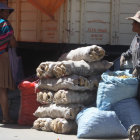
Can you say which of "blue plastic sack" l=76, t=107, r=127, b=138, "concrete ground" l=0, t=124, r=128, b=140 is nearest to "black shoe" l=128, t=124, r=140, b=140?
"blue plastic sack" l=76, t=107, r=127, b=138

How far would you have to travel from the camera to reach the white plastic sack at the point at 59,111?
5.84m

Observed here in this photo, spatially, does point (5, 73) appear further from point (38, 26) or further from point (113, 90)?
point (113, 90)

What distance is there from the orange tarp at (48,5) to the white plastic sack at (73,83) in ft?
5.12

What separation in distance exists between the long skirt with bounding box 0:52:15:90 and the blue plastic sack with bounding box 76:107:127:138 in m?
1.67

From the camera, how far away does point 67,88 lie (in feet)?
19.6

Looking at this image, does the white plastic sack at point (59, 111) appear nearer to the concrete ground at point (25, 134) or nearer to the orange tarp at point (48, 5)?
the concrete ground at point (25, 134)

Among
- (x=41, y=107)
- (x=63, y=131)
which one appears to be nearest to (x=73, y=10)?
(x=41, y=107)

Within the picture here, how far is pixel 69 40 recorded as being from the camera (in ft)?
24.1

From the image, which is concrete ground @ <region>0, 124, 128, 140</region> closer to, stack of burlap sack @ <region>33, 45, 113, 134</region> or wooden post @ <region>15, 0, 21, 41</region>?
stack of burlap sack @ <region>33, 45, 113, 134</region>

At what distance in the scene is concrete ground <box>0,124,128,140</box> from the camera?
558 cm

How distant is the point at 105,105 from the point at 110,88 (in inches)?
9.6

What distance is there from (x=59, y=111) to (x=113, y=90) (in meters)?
0.83

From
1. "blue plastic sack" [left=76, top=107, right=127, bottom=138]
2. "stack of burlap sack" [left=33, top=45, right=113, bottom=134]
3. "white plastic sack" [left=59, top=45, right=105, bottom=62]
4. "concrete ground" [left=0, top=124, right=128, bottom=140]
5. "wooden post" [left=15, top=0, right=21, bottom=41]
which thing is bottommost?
"concrete ground" [left=0, top=124, right=128, bottom=140]

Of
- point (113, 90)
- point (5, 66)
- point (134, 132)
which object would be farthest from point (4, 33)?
point (134, 132)
